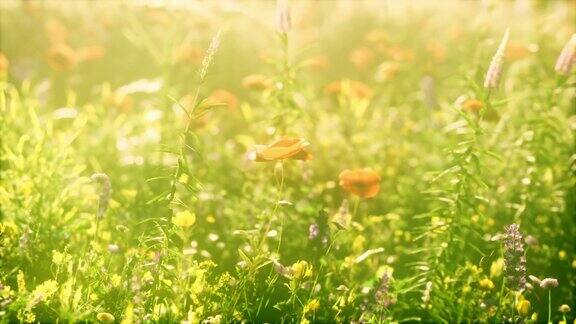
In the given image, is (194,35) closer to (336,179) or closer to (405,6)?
(336,179)

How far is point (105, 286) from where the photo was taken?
2.22m

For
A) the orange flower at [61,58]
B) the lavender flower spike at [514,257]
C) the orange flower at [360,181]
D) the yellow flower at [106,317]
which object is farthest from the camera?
the orange flower at [61,58]

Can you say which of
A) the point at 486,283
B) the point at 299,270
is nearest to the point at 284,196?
the point at 299,270

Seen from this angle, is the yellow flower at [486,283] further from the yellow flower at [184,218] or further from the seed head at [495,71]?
the yellow flower at [184,218]

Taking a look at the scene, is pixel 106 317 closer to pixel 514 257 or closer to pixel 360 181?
pixel 360 181

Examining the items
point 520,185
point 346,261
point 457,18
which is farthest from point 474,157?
point 457,18

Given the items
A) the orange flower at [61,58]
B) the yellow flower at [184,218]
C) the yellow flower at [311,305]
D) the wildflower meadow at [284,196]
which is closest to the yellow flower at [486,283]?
the wildflower meadow at [284,196]

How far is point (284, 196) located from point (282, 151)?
102 cm

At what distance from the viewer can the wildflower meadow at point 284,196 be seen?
2195mm

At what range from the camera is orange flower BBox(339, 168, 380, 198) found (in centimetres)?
263

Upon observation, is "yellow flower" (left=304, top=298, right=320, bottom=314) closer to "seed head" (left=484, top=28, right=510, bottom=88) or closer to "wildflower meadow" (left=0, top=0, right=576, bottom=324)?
"wildflower meadow" (left=0, top=0, right=576, bottom=324)

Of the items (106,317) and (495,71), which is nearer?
(106,317)

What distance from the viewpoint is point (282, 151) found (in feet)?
7.16

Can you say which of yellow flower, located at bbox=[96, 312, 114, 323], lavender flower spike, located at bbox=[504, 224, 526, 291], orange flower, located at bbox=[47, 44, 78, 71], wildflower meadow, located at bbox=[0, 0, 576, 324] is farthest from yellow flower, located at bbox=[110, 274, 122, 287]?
orange flower, located at bbox=[47, 44, 78, 71]
